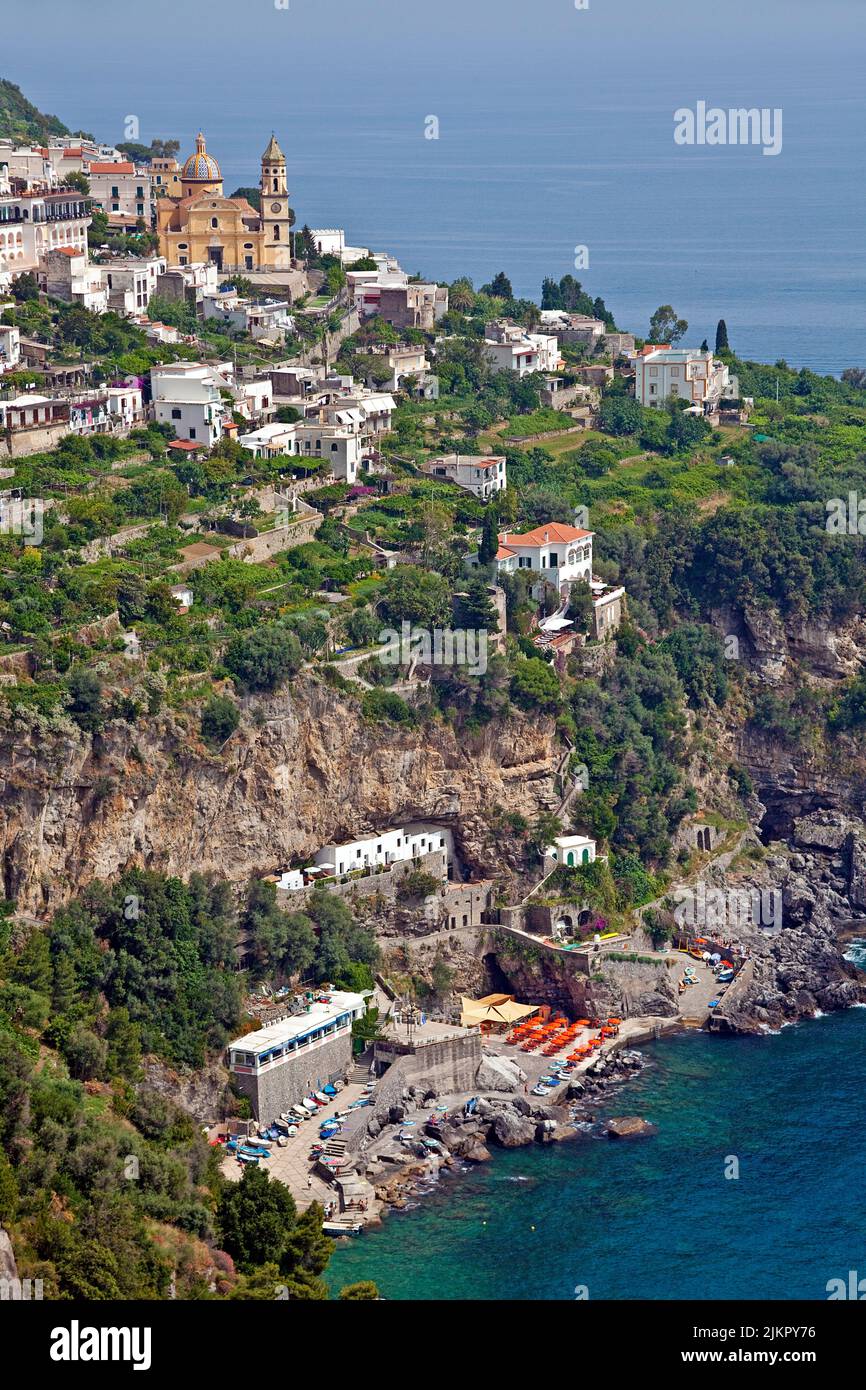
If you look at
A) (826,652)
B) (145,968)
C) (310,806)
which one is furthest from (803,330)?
(145,968)

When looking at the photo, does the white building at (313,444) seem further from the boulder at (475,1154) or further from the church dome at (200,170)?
the boulder at (475,1154)

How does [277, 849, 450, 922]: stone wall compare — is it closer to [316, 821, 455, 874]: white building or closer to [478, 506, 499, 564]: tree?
[316, 821, 455, 874]: white building

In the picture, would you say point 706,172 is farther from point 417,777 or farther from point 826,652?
point 417,777

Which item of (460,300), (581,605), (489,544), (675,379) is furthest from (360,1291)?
(460,300)

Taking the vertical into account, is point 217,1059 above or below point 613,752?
below

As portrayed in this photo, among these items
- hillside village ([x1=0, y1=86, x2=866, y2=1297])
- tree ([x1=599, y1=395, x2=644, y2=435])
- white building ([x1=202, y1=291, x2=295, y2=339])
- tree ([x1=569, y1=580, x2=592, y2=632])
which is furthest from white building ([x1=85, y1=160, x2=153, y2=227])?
tree ([x1=569, y1=580, x2=592, y2=632])
